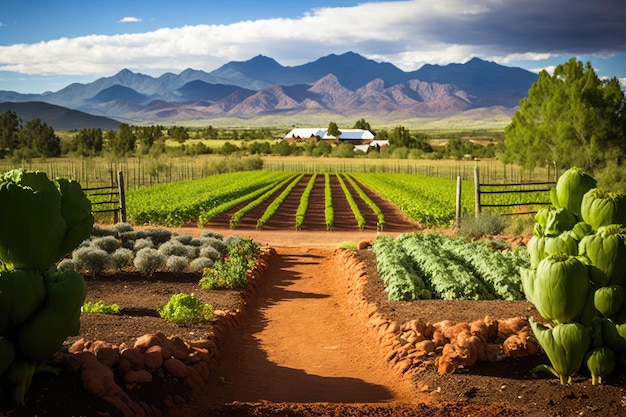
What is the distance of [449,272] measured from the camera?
12.3 m

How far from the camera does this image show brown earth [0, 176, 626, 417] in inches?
260

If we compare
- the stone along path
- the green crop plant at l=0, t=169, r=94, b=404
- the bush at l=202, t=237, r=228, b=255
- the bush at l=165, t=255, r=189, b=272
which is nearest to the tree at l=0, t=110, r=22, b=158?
the bush at l=202, t=237, r=228, b=255

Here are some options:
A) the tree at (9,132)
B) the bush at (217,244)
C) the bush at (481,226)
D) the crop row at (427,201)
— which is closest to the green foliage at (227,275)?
the bush at (217,244)

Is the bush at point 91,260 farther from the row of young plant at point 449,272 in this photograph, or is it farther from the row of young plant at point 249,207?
the row of young plant at point 249,207

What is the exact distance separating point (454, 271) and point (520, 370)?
474 cm

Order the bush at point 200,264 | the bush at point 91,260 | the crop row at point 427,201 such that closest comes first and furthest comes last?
the bush at point 91,260, the bush at point 200,264, the crop row at point 427,201

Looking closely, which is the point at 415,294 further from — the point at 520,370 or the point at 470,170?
the point at 470,170

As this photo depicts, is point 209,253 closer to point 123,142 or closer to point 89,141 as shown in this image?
point 123,142

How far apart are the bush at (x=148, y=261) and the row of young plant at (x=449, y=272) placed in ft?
13.9

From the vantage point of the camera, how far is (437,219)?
2653 centimetres

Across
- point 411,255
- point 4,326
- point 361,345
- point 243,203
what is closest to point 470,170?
point 243,203

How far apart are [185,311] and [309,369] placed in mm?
1916

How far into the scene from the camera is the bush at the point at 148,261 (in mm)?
13414

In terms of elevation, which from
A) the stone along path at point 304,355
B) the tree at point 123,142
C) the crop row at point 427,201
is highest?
the tree at point 123,142
